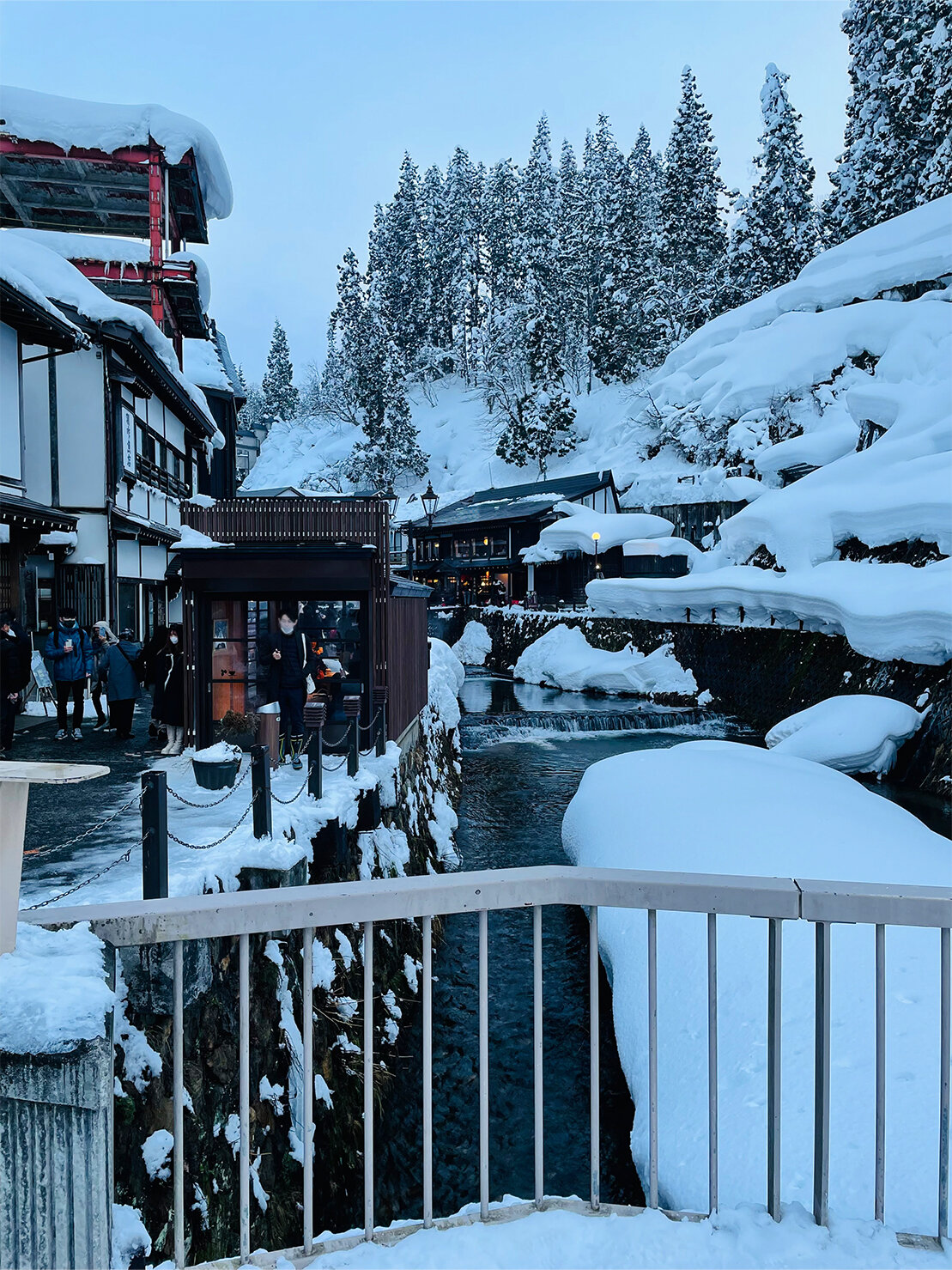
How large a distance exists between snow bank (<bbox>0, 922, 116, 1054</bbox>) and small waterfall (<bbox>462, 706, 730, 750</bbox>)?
2211 cm

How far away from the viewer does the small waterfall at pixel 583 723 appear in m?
25.5

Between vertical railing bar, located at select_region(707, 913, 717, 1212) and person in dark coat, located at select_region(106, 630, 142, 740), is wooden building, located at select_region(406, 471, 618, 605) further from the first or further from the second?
vertical railing bar, located at select_region(707, 913, 717, 1212)

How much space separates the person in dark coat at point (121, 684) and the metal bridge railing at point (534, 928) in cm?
1097

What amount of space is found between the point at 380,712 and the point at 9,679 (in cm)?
520

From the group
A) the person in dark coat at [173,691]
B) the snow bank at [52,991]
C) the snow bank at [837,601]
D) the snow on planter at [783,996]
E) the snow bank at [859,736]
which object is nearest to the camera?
the snow bank at [52,991]

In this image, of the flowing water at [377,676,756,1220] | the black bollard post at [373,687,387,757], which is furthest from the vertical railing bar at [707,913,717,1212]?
the black bollard post at [373,687,387,757]

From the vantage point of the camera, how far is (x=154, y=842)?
5.36m

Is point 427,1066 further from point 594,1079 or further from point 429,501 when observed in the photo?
point 429,501

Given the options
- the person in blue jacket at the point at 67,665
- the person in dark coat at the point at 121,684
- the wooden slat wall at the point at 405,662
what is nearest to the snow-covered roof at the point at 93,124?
the wooden slat wall at the point at 405,662

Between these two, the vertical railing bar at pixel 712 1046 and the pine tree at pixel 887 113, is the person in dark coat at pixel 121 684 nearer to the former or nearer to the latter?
the vertical railing bar at pixel 712 1046

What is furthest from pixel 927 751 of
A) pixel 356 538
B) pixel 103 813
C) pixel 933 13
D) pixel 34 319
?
pixel 933 13

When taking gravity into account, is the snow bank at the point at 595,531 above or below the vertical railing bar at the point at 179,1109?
above

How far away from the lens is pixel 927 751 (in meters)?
16.8

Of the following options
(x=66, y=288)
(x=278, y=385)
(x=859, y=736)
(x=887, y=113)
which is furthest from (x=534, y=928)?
(x=278, y=385)
